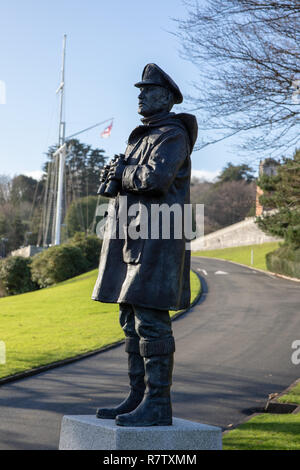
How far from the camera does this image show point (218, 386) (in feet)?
37.0

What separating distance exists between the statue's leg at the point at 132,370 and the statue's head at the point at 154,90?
5.68ft

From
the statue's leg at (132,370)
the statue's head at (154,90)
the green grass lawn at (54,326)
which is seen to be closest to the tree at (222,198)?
the green grass lawn at (54,326)

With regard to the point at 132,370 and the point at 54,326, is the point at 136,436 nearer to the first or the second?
the point at 132,370

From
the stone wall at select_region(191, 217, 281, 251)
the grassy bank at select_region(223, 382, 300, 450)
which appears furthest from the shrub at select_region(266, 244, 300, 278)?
the grassy bank at select_region(223, 382, 300, 450)

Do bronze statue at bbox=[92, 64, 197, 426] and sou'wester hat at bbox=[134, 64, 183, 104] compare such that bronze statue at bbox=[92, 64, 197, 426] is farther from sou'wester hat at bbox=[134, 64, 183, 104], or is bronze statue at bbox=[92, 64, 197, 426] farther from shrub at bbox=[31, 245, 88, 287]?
shrub at bbox=[31, 245, 88, 287]

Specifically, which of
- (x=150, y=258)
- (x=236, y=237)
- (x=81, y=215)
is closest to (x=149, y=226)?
(x=150, y=258)

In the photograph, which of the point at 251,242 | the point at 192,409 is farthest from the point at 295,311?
the point at 251,242

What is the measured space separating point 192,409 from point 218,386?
2.03 meters

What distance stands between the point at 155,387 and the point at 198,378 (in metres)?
7.45

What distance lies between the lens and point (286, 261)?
38000mm

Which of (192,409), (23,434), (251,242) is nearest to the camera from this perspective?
(23,434)

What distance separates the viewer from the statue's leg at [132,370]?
16.5 feet

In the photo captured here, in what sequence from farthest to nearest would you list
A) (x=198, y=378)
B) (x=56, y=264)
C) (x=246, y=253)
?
(x=246, y=253) < (x=56, y=264) < (x=198, y=378)
